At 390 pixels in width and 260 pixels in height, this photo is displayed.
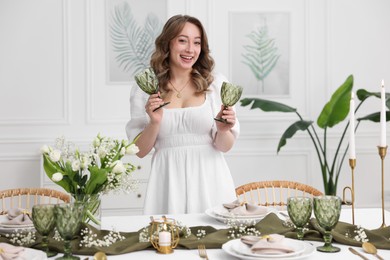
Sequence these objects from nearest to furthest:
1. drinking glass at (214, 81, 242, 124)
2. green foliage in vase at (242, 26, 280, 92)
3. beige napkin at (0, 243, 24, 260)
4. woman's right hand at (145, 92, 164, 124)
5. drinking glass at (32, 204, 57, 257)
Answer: beige napkin at (0, 243, 24, 260) → drinking glass at (32, 204, 57, 257) → drinking glass at (214, 81, 242, 124) → woman's right hand at (145, 92, 164, 124) → green foliage in vase at (242, 26, 280, 92)

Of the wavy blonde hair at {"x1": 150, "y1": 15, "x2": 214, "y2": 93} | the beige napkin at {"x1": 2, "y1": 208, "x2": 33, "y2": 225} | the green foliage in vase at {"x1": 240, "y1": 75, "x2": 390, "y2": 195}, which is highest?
the wavy blonde hair at {"x1": 150, "y1": 15, "x2": 214, "y2": 93}

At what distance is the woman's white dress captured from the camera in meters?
3.04

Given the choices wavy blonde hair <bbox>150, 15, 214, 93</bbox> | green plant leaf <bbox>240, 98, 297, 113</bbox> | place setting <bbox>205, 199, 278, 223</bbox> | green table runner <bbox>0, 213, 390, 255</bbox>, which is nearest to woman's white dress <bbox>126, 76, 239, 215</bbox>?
wavy blonde hair <bbox>150, 15, 214, 93</bbox>

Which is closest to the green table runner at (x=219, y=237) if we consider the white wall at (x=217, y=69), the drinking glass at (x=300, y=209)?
the drinking glass at (x=300, y=209)

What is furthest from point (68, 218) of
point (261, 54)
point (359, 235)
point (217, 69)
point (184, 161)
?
point (261, 54)

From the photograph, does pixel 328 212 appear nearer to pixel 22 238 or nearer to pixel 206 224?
pixel 206 224

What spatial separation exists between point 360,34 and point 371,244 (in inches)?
133

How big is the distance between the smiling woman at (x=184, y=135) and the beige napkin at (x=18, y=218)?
819 mm

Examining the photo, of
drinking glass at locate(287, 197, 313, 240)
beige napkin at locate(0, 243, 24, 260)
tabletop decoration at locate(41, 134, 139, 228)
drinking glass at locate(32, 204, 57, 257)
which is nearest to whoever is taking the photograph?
beige napkin at locate(0, 243, 24, 260)

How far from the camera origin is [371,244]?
6.43ft

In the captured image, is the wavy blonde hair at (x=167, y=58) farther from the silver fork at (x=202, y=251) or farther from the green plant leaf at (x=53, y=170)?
the silver fork at (x=202, y=251)

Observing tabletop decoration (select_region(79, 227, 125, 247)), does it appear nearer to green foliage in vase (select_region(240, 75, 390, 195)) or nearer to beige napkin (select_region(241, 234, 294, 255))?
beige napkin (select_region(241, 234, 294, 255))

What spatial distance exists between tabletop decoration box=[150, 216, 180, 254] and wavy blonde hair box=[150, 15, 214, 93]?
1.15 metres

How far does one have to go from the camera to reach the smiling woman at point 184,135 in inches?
119
